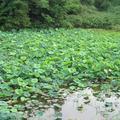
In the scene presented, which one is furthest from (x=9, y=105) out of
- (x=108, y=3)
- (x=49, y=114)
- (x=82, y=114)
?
(x=108, y=3)

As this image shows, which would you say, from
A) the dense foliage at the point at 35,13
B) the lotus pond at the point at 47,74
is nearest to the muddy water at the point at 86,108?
the lotus pond at the point at 47,74

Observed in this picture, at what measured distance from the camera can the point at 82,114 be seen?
6602 millimetres

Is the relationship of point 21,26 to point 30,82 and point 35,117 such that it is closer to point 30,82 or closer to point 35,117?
point 30,82

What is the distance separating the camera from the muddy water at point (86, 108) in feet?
21.0

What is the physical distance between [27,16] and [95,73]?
32.3 feet

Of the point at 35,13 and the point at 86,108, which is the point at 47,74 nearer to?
the point at 86,108

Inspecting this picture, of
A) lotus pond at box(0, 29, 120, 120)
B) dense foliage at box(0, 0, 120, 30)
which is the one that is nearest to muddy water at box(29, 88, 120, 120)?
lotus pond at box(0, 29, 120, 120)

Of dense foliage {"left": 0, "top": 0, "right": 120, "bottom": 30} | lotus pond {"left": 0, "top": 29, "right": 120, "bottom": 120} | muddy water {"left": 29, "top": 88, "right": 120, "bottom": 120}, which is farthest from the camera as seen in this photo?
dense foliage {"left": 0, "top": 0, "right": 120, "bottom": 30}

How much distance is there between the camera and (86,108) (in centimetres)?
695

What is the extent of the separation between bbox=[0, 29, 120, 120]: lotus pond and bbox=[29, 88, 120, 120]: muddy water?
5.0 inches

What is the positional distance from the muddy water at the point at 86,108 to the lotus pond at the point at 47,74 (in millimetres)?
127

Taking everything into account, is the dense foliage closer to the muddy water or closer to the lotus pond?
the lotus pond

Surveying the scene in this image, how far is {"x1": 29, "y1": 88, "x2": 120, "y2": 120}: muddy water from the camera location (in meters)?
6.41

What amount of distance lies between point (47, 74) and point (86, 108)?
6.40ft
